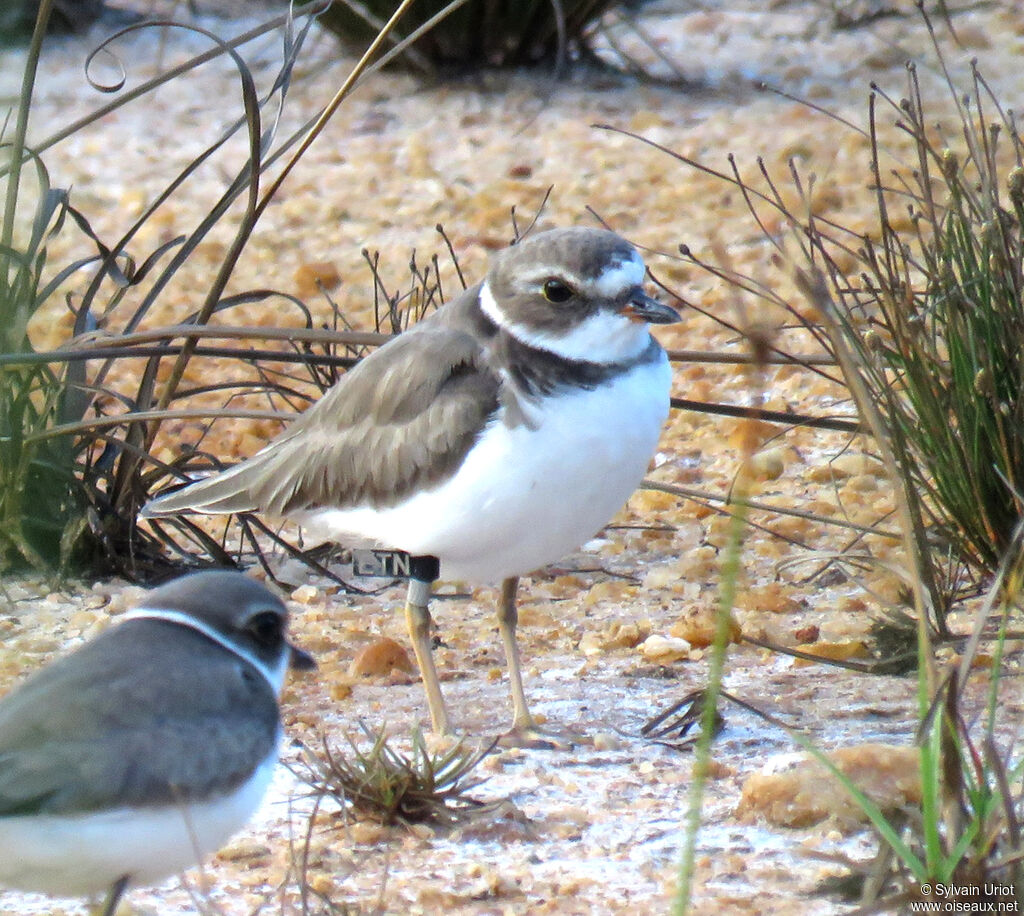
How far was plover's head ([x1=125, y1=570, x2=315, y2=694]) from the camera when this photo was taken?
2.54m

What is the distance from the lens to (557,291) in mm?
3336

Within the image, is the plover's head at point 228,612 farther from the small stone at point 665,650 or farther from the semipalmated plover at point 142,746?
the small stone at point 665,650

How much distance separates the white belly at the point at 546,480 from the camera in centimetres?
316

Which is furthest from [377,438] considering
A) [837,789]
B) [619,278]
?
[837,789]

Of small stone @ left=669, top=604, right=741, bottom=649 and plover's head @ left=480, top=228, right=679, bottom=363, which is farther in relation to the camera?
small stone @ left=669, top=604, right=741, bottom=649

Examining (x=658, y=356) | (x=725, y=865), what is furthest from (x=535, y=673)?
(x=725, y=865)

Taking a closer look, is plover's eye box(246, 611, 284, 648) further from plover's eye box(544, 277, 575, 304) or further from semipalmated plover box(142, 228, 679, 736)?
plover's eye box(544, 277, 575, 304)

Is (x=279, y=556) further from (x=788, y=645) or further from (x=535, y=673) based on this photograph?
(x=788, y=645)

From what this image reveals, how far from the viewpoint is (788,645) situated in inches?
149

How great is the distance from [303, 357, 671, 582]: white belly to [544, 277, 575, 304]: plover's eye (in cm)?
21

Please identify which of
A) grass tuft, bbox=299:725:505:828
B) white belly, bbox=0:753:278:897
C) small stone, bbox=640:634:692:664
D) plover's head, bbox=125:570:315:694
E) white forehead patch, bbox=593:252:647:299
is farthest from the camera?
small stone, bbox=640:634:692:664

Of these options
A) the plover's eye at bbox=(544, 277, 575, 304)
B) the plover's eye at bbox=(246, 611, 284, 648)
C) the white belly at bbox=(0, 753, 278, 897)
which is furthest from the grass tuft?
the plover's eye at bbox=(544, 277, 575, 304)

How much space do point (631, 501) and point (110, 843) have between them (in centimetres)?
275

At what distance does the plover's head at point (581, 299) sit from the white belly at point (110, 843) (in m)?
1.23
